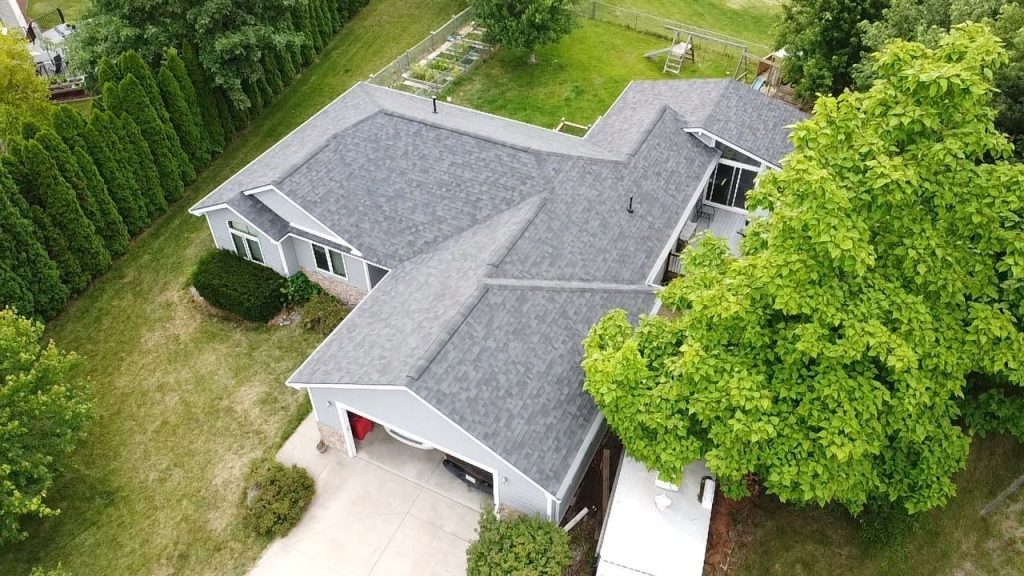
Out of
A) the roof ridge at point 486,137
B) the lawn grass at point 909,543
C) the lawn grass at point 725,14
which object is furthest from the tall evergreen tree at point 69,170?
the lawn grass at point 725,14

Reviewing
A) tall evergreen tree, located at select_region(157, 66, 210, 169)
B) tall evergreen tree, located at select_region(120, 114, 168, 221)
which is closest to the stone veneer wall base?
tall evergreen tree, located at select_region(120, 114, 168, 221)

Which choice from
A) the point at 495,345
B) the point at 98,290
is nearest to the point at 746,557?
the point at 495,345

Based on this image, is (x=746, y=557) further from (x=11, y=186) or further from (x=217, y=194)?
(x=11, y=186)

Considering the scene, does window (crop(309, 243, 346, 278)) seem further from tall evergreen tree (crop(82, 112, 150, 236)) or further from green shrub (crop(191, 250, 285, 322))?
tall evergreen tree (crop(82, 112, 150, 236))

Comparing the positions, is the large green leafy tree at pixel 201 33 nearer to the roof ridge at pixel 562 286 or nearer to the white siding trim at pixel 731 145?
the roof ridge at pixel 562 286

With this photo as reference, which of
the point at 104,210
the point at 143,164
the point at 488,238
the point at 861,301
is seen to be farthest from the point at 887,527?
the point at 143,164
